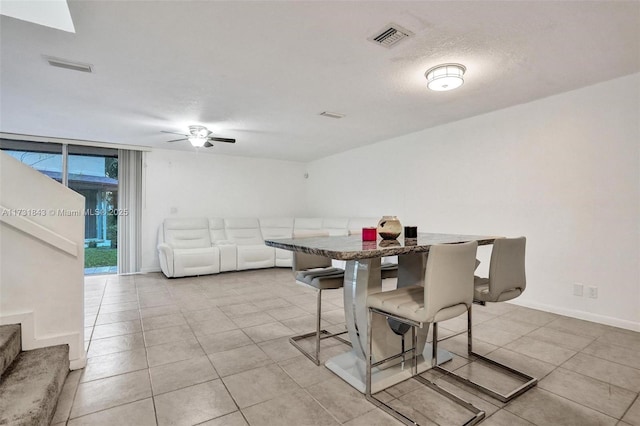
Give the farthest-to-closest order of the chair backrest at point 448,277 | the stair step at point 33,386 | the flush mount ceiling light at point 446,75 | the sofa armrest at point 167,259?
the sofa armrest at point 167,259
the flush mount ceiling light at point 446,75
the chair backrest at point 448,277
the stair step at point 33,386

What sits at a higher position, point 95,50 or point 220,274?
point 95,50

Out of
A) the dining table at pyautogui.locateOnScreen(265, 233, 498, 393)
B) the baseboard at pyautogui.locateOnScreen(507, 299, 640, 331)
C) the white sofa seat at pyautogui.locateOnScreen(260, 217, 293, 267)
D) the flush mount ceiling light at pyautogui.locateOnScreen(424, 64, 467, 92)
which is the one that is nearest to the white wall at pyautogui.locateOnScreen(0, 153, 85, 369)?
the dining table at pyautogui.locateOnScreen(265, 233, 498, 393)

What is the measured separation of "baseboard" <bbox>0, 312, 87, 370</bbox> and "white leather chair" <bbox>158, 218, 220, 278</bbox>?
3.09 metres

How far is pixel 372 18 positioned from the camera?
6.66 ft

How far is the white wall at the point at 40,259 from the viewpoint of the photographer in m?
2.04

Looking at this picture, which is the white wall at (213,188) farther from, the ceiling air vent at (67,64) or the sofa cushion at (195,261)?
the ceiling air vent at (67,64)

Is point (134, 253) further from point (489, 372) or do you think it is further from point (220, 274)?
point (489, 372)

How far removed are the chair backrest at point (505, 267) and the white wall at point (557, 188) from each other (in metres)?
1.76

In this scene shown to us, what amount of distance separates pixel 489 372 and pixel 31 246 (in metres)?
3.23

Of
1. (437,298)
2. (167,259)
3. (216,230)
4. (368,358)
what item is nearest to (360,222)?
(216,230)

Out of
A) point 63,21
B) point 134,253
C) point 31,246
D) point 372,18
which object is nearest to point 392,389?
point 372,18

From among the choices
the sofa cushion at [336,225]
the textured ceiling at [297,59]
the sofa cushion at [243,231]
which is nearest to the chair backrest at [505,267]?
the textured ceiling at [297,59]

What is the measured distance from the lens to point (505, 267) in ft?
6.67

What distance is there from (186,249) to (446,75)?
194 inches
